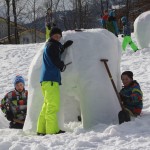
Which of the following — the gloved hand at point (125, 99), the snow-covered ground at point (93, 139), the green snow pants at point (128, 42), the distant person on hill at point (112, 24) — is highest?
the distant person on hill at point (112, 24)

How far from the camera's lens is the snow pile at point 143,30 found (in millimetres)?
12859

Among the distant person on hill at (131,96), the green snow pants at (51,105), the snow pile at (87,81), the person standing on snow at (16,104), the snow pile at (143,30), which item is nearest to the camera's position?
the green snow pants at (51,105)

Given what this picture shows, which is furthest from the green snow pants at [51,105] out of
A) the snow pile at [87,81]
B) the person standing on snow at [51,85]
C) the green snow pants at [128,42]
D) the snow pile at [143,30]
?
the snow pile at [143,30]

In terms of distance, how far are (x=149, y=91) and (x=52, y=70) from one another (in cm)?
352

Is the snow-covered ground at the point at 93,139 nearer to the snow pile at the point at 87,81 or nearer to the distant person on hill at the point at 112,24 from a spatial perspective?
the snow pile at the point at 87,81

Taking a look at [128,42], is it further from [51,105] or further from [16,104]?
[51,105]

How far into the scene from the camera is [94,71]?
5.06 meters

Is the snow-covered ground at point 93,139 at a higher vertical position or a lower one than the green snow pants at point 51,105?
lower

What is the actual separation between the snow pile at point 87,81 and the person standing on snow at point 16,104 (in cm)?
68

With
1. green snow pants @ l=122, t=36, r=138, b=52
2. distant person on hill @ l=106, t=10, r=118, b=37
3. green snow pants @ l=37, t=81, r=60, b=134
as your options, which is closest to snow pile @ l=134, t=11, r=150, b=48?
green snow pants @ l=122, t=36, r=138, b=52

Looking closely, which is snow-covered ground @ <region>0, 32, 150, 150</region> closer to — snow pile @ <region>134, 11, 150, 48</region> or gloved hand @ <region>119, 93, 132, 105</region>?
gloved hand @ <region>119, 93, 132, 105</region>

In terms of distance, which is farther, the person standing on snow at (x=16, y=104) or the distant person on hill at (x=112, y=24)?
the distant person on hill at (x=112, y=24)

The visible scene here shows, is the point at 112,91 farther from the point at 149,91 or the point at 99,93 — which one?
the point at 149,91

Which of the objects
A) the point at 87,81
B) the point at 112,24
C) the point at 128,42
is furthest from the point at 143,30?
the point at 87,81
